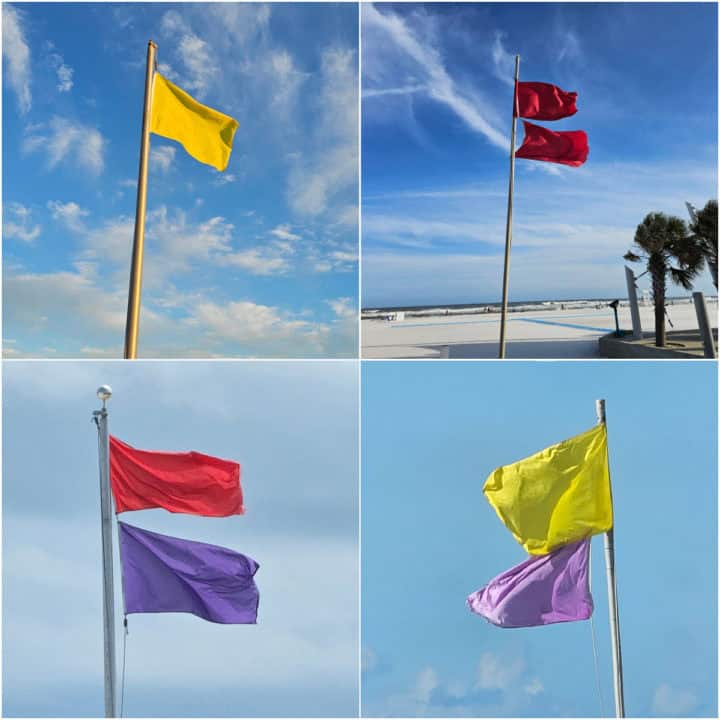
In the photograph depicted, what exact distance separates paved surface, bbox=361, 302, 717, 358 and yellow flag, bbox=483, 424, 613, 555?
3.66 metres

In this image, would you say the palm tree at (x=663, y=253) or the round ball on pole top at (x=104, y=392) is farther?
the palm tree at (x=663, y=253)

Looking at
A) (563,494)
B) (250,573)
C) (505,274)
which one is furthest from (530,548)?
(505,274)

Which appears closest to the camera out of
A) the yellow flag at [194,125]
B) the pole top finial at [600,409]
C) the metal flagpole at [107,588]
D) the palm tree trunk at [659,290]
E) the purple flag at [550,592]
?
the metal flagpole at [107,588]

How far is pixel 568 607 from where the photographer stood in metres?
7.28

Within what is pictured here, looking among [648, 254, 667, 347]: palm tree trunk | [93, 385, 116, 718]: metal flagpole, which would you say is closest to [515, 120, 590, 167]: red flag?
[648, 254, 667, 347]: palm tree trunk

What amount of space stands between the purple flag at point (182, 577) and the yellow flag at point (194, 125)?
4.32 metres

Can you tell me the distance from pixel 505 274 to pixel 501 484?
345 cm

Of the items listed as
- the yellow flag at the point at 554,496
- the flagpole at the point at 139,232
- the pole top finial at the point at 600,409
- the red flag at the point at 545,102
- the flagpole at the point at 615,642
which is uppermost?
the red flag at the point at 545,102

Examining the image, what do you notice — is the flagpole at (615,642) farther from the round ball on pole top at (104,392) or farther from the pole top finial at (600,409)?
the round ball on pole top at (104,392)

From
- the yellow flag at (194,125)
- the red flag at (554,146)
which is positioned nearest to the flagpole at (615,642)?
the red flag at (554,146)

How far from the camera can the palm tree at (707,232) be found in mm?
9898

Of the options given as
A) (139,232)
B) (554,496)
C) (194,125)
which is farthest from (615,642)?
(194,125)

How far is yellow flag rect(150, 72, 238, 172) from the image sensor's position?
8320 mm

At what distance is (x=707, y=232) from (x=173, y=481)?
26.0 ft
